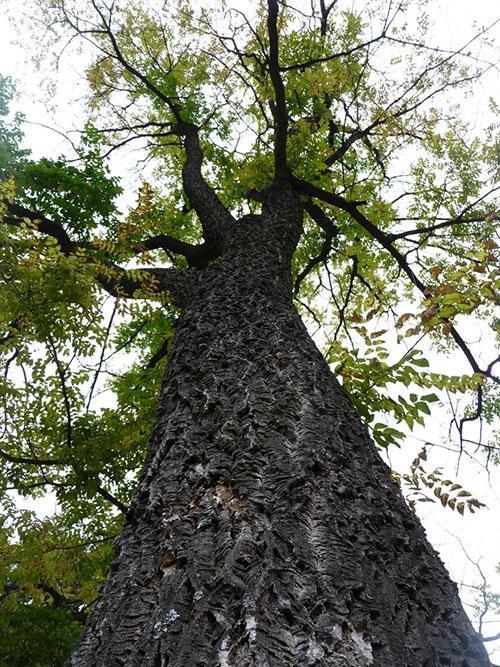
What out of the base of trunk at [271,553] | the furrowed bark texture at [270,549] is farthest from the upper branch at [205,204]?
the base of trunk at [271,553]

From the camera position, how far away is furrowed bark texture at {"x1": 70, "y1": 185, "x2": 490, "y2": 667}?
1104 millimetres

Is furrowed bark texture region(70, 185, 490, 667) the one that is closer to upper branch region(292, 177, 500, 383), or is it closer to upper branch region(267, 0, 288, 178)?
upper branch region(267, 0, 288, 178)

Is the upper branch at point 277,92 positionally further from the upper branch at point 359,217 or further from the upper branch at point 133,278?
the upper branch at point 133,278

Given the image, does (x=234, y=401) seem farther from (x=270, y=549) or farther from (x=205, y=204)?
(x=205, y=204)

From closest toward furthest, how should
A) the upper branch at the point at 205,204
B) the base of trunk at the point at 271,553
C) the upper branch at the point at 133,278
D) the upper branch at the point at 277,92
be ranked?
the base of trunk at the point at 271,553 → the upper branch at the point at 277,92 → the upper branch at the point at 133,278 → the upper branch at the point at 205,204

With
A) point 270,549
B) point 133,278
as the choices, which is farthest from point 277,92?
point 270,549

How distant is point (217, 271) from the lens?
12.7ft

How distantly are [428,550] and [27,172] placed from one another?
5549 millimetres

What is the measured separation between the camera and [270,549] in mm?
1294

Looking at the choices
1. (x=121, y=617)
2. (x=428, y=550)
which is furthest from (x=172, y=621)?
(x=428, y=550)

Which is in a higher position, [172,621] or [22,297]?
[22,297]

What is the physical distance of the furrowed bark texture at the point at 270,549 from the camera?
110cm

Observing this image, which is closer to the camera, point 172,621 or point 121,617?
point 172,621

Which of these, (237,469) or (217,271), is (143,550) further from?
→ (217,271)
